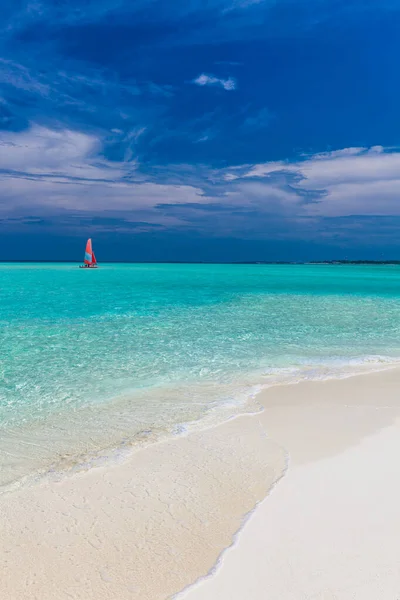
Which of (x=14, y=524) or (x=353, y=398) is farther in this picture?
(x=353, y=398)

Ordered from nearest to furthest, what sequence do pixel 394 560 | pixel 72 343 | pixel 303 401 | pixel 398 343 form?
pixel 394 560, pixel 303 401, pixel 72 343, pixel 398 343

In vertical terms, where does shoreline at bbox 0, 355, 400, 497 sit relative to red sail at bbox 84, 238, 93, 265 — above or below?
below

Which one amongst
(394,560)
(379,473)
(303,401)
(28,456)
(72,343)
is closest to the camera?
(394,560)

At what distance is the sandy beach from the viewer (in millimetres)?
2672

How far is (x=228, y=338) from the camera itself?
12.2 meters

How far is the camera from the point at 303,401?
6.57 meters

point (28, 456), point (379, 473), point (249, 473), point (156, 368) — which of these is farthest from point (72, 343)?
point (379, 473)

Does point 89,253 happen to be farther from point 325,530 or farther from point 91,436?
point 325,530

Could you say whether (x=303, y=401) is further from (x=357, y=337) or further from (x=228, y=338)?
(x=357, y=337)

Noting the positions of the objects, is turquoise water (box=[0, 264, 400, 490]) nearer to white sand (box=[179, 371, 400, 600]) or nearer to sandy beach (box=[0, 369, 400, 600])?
sandy beach (box=[0, 369, 400, 600])

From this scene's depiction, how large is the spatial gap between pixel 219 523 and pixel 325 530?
2.64ft

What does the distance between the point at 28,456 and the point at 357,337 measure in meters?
10.5

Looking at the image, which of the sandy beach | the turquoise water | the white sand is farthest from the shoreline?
the white sand

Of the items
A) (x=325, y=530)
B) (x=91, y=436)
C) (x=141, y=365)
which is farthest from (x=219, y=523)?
(x=141, y=365)
